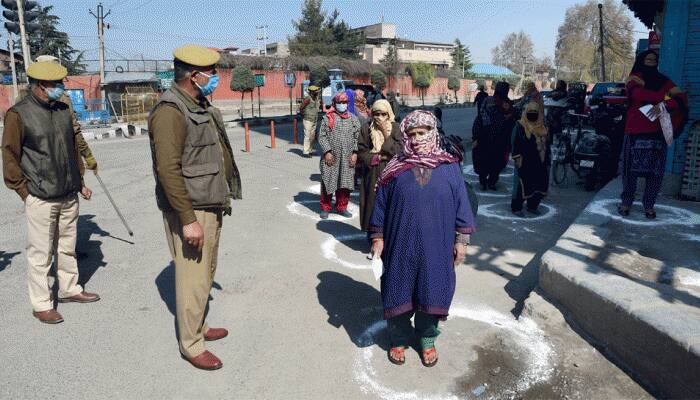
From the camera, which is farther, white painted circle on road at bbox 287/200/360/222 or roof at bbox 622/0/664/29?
roof at bbox 622/0/664/29

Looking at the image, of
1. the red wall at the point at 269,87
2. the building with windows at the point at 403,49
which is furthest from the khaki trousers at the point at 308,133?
the building with windows at the point at 403,49

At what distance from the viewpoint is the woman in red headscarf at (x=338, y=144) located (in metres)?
6.91

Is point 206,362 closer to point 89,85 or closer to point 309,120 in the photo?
point 309,120

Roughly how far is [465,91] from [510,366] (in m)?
59.1

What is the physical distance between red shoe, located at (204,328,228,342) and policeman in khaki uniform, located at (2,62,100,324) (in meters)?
1.28

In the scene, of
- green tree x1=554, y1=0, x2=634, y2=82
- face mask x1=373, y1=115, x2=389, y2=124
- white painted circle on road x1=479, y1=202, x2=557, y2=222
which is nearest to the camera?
face mask x1=373, y1=115, x2=389, y2=124

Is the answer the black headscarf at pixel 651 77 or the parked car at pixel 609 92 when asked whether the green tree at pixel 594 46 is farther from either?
the black headscarf at pixel 651 77

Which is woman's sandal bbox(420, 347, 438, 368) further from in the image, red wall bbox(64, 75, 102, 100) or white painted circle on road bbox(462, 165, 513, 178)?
red wall bbox(64, 75, 102, 100)

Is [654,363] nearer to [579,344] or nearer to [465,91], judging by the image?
[579,344]

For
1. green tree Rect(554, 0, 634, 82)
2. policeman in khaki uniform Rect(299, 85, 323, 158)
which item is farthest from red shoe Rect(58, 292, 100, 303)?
green tree Rect(554, 0, 634, 82)

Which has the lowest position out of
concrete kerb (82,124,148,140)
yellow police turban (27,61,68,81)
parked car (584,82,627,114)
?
concrete kerb (82,124,148,140)

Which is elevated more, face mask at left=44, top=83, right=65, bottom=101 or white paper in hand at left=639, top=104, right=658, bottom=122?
face mask at left=44, top=83, right=65, bottom=101

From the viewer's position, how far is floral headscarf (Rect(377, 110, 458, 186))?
327 centimetres

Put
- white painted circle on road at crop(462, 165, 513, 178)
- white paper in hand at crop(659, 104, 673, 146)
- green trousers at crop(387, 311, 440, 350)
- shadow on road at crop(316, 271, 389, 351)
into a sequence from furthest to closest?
white painted circle on road at crop(462, 165, 513, 178), white paper in hand at crop(659, 104, 673, 146), shadow on road at crop(316, 271, 389, 351), green trousers at crop(387, 311, 440, 350)
